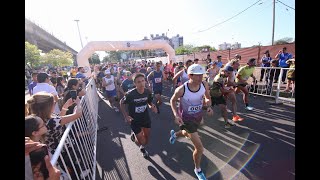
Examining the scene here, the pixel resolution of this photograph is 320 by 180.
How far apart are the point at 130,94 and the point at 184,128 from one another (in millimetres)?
1475

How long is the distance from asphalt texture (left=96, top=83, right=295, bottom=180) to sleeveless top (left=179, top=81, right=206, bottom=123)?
1041mm

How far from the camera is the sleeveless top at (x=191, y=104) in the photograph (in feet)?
11.7

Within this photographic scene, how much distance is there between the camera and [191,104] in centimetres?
361

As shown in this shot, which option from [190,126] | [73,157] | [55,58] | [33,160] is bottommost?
[73,157]

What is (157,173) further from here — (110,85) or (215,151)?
(110,85)

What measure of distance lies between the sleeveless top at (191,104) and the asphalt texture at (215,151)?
104cm

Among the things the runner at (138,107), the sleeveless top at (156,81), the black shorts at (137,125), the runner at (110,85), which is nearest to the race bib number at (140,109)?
the runner at (138,107)

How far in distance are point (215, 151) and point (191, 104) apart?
61.7 inches

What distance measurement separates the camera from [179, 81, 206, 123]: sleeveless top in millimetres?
3579

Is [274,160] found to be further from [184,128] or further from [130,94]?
[130,94]

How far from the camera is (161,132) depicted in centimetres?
577

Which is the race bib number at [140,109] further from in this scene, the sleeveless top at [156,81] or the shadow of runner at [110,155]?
the sleeveless top at [156,81]

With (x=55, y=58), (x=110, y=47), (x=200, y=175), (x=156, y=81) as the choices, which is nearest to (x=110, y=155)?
(x=200, y=175)
